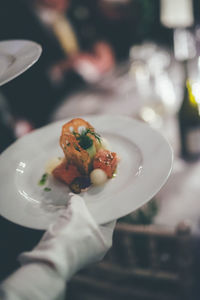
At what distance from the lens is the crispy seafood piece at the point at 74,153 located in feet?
2.12

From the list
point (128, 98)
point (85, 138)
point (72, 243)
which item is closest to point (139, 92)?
point (128, 98)

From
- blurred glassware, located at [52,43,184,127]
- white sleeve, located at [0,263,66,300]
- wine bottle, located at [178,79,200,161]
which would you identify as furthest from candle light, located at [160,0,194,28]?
white sleeve, located at [0,263,66,300]

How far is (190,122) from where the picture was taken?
1533mm

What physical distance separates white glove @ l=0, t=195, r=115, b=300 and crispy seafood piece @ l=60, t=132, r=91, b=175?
0.14 metres

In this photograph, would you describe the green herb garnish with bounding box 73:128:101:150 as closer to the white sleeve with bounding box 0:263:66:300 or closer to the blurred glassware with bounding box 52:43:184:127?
the white sleeve with bounding box 0:263:66:300

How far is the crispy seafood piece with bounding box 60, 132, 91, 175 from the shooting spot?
2.12 ft

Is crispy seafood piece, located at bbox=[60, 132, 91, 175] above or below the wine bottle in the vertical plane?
above

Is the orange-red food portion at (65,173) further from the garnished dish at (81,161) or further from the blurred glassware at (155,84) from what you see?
the blurred glassware at (155,84)

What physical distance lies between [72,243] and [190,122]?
3.93 ft

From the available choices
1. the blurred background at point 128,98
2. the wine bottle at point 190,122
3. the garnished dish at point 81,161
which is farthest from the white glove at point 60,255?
the wine bottle at point 190,122

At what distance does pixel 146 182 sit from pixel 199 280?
0.88 meters

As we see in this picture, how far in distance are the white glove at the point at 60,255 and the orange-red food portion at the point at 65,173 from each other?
116 millimetres

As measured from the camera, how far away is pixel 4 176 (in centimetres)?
65

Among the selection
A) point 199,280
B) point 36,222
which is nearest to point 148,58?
point 199,280
